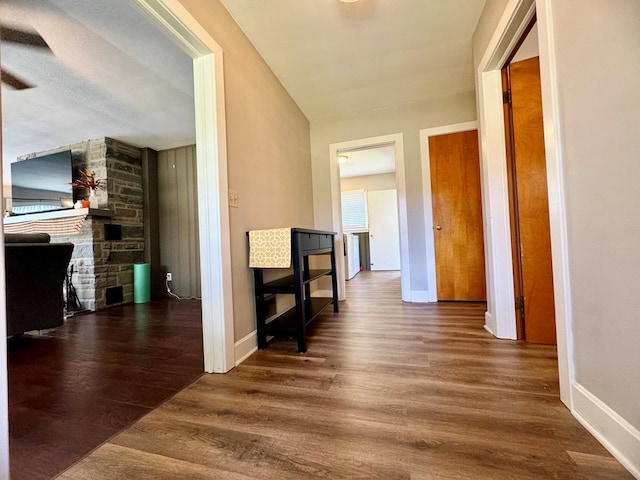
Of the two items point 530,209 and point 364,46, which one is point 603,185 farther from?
point 364,46

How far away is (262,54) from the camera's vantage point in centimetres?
210

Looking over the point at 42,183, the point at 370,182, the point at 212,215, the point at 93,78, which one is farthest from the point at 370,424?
the point at 370,182

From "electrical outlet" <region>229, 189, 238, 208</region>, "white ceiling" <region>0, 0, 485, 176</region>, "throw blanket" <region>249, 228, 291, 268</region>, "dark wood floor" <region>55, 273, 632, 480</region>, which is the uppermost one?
"white ceiling" <region>0, 0, 485, 176</region>

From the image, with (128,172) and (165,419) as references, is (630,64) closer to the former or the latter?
(165,419)

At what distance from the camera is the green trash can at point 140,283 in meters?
3.61

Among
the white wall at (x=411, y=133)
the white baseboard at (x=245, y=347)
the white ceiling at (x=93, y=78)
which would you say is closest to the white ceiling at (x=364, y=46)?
the white wall at (x=411, y=133)

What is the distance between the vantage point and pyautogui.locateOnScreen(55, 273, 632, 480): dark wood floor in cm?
78

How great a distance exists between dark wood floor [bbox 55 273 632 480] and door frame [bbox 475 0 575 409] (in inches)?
9.1

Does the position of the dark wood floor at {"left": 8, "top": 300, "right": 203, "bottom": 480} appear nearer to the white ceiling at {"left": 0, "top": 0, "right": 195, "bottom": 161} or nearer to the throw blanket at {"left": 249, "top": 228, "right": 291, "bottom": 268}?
the throw blanket at {"left": 249, "top": 228, "right": 291, "bottom": 268}

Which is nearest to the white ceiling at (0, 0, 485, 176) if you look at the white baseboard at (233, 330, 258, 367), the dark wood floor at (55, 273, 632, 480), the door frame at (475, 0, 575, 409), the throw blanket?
the door frame at (475, 0, 575, 409)

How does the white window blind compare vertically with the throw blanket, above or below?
above

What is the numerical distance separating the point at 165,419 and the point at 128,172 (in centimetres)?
383

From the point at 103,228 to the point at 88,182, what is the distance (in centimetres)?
63

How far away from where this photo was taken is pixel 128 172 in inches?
148
